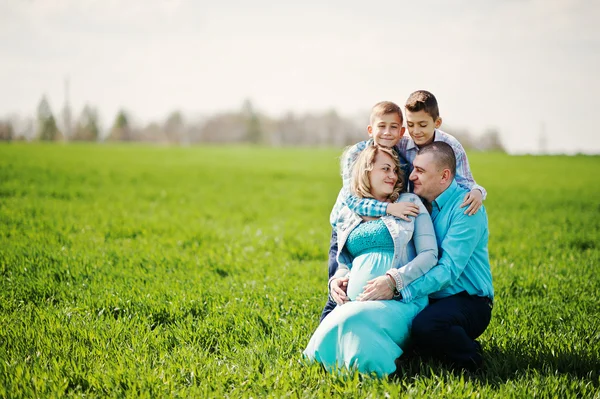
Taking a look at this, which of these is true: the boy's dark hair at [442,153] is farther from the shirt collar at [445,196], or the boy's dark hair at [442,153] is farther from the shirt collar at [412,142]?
Result: the shirt collar at [412,142]

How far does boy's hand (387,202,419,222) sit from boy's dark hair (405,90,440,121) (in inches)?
36.4

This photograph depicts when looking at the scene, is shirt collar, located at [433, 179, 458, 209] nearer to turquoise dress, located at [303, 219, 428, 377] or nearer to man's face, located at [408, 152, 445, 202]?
man's face, located at [408, 152, 445, 202]

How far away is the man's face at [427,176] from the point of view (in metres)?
4.68

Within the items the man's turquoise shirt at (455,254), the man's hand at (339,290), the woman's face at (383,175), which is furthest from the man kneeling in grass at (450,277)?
the man's hand at (339,290)

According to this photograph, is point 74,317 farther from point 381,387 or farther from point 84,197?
point 84,197

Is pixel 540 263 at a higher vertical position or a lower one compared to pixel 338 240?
lower

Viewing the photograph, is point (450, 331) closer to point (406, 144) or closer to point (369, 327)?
point (369, 327)

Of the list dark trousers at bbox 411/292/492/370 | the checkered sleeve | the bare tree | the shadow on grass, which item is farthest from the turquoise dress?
the bare tree

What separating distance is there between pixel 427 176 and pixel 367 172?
56cm

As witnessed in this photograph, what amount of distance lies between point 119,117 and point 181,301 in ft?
372

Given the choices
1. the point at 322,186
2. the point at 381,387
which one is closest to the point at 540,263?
the point at 381,387

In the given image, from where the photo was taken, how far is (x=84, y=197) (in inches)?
565

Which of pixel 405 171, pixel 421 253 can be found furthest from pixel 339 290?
pixel 405 171

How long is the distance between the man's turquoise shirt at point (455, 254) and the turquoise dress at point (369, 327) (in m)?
0.21
